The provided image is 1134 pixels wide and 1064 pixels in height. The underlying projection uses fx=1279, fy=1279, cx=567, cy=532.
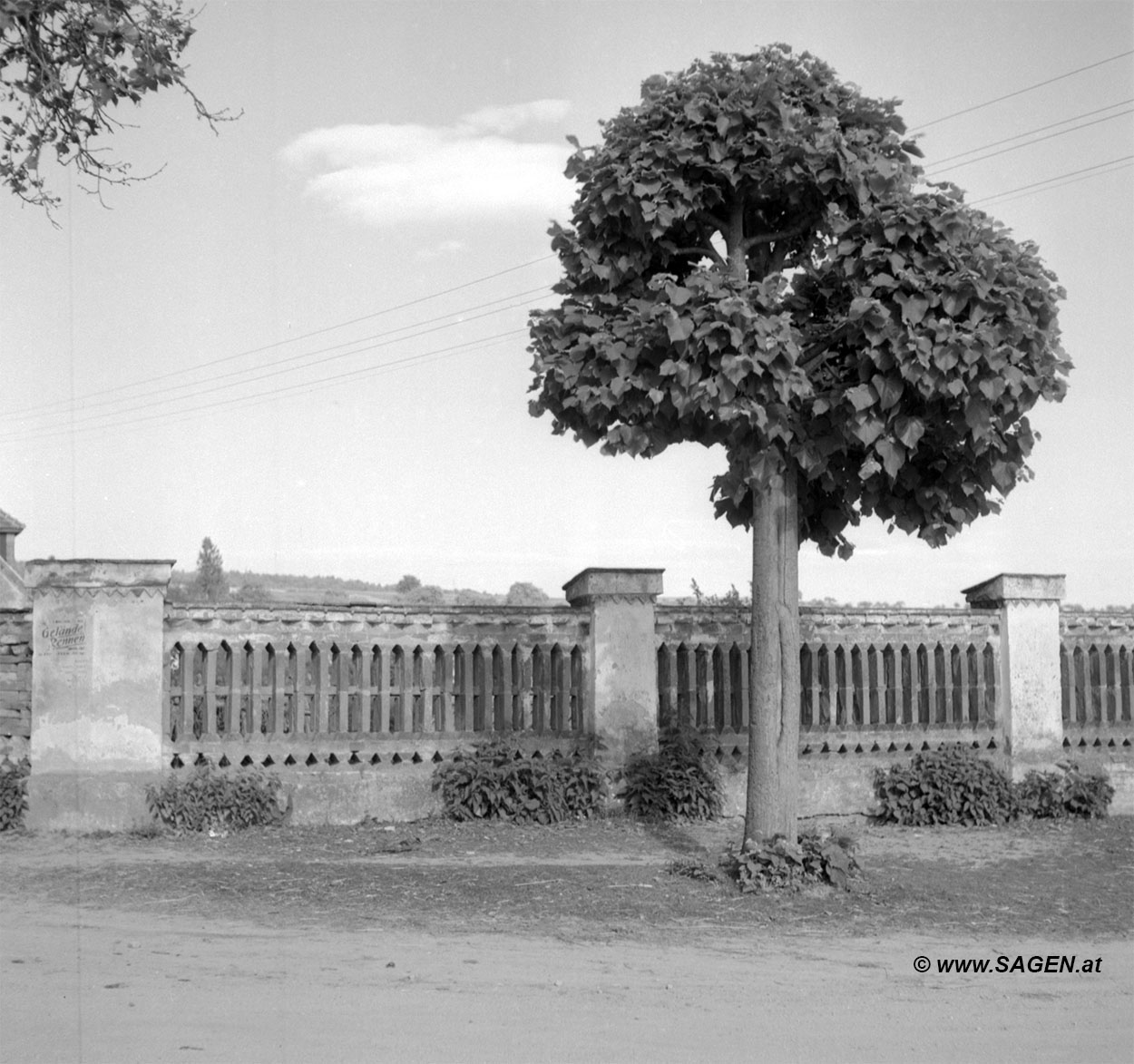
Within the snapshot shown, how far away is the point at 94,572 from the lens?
1156cm

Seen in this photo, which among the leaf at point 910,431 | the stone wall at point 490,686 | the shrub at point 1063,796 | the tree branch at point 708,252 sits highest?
the tree branch at point 708,252

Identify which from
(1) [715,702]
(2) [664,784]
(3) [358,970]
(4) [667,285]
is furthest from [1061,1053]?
(1) [715,702]

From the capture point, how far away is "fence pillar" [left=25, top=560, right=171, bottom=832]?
37.4ft

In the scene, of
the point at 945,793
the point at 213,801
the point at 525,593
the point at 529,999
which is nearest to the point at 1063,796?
the point at 945,793

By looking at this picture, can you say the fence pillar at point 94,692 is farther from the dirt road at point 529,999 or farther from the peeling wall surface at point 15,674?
the dirt road at point 529,999

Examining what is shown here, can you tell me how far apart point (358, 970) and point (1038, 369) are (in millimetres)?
5503

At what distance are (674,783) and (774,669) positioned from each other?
3.78 metres

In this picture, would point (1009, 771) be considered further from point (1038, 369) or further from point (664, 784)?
point (1038, 369)

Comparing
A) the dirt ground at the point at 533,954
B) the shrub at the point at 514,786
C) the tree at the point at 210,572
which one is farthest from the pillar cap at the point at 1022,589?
the tree at the point at 210,572

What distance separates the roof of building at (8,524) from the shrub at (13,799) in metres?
25.0

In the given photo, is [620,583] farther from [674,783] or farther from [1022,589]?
[1022,589]

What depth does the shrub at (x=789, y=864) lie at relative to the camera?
8500mm

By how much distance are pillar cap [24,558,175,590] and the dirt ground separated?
7.48 feet

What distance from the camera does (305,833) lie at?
450 inches
